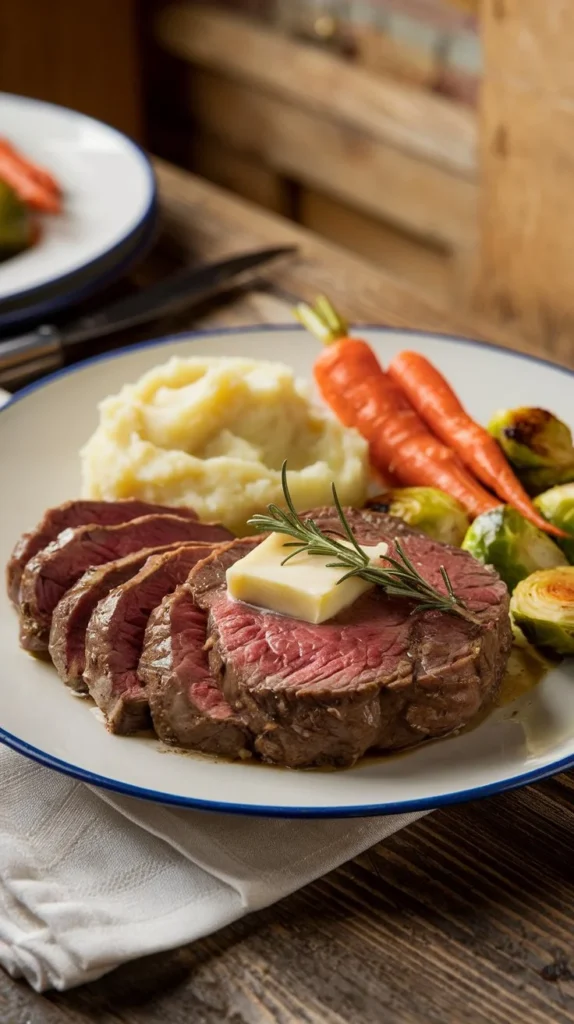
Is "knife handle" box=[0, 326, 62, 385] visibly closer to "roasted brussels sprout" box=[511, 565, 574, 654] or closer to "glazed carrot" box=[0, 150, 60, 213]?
"glazed carrot" box=[0, 150, 60, 213]

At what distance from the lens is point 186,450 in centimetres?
306

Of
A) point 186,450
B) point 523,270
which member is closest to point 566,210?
point 523,270

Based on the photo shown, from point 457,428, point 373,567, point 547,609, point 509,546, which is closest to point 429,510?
point 509,546

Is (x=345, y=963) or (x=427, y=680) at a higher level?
(x=427, y=680)

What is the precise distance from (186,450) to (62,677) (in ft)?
2.74

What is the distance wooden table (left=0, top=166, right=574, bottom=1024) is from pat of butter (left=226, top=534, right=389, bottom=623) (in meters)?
0.44

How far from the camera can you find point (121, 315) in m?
3.95

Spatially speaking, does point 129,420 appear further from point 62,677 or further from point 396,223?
point 396,223

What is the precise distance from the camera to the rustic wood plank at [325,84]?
634 cm

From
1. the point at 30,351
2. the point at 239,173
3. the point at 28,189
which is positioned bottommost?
the point at 239,173

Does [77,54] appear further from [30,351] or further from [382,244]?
[30,351]

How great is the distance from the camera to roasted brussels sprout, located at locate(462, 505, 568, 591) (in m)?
2.71

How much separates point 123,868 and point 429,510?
3.97ft

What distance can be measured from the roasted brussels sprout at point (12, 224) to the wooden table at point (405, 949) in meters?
2.79
